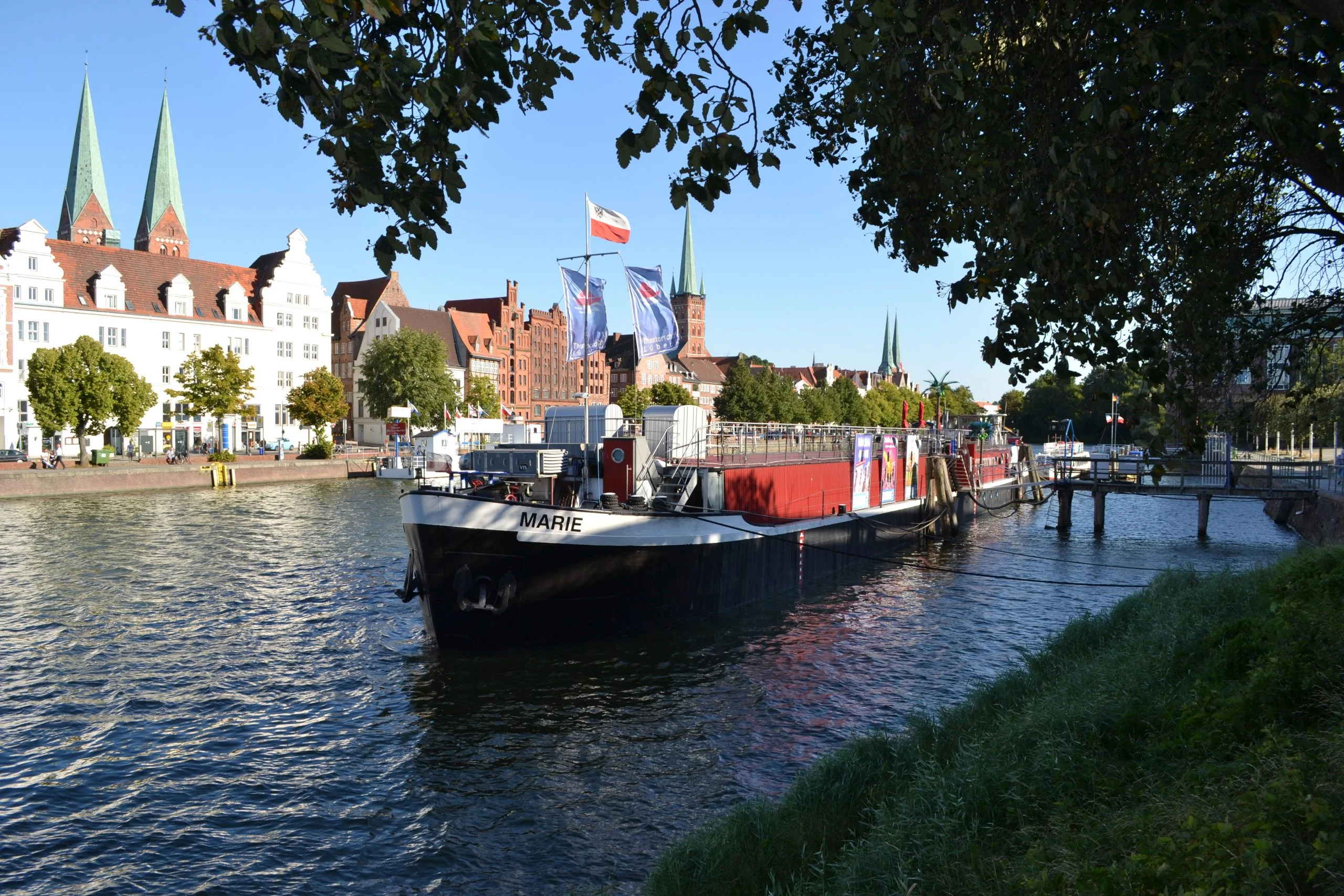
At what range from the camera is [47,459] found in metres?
55.2

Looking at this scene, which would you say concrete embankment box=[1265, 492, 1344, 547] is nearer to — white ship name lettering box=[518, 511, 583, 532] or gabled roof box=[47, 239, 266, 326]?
white ship name lettering box=[518, 511, 583, 532]

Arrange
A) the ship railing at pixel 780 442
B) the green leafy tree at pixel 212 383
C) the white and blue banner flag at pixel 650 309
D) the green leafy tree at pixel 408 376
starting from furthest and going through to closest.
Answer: the green leafy tree at pixel 408 376 → the green leafy tree at pixel 212 383 → the ship railing at pixel 780 442 → the white and blue banner flag at pixel 650 309

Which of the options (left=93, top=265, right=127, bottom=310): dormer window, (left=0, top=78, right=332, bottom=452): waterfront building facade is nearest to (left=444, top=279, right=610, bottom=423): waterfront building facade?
(left=0, top=78, right=332, bottom=452): waterfront building facade

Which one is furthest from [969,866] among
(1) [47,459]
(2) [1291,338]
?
(1) [47,459]

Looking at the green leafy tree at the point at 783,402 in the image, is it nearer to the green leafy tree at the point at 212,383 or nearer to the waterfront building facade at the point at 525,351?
the waterfront building facade at the point at 525,351

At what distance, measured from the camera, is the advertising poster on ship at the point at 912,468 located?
39125 millimetres

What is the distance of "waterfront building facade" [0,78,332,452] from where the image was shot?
222ft

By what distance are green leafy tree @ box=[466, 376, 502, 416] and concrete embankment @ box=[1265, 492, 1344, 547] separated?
3230 inches

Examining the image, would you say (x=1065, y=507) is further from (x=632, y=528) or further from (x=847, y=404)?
(x=847, y=404)

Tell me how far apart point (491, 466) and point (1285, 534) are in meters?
38.2

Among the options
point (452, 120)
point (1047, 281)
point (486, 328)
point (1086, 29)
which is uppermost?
point (486, 328)

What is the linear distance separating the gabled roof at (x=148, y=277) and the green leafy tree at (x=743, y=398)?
53.1 meters

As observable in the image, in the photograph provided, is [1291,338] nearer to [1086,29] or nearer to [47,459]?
[1086,29]

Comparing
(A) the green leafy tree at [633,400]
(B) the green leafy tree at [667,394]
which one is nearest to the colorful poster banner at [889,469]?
(A) the green leafy tree at [633,400]
